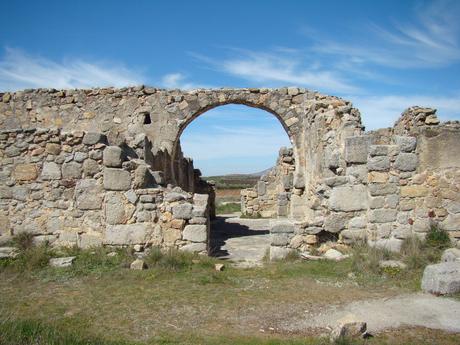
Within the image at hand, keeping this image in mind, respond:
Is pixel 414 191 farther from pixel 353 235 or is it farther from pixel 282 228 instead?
pixel 282 228

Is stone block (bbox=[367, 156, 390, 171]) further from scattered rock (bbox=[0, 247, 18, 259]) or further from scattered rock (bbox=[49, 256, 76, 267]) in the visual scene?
scattered rock (bbox=[0, 247, 18, 259])

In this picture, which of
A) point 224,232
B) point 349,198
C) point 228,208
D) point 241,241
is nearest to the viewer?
point 349,198

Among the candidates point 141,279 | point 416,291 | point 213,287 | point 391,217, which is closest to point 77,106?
point 141,279

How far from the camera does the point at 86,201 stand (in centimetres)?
716

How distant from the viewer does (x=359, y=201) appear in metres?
7.16

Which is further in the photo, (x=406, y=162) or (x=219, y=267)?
(x=406, y=162)

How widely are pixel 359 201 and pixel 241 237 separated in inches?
179

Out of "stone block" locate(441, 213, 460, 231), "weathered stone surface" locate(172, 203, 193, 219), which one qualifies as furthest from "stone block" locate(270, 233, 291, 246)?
"stone block" locate(441, 213, 460, 231)

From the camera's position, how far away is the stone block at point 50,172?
7.19 meters

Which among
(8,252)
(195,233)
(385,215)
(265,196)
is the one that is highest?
(385,215)

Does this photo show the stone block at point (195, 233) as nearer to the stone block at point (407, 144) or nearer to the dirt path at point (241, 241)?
the dirt path at point (241, 241)

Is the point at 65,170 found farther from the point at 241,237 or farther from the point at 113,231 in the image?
the point at 241,237

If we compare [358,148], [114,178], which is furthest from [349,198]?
[114,178]

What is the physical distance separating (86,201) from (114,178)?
0.62 m
